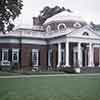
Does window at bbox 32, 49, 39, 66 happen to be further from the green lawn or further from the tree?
the green lawn

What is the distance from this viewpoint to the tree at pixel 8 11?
23.0 metres

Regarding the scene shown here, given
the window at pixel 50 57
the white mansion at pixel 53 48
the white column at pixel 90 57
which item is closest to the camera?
the white mansion at pixel 53 48

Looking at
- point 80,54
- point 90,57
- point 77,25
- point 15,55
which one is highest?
point 77,25

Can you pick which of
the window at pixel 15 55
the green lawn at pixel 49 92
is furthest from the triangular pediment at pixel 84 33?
the green lawn at pixel 49 92

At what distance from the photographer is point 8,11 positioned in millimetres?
23797

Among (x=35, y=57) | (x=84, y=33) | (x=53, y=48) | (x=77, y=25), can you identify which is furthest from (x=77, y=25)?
(x=35, y=57)

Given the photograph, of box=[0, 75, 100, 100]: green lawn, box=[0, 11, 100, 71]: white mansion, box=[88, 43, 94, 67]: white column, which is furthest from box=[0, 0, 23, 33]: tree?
box=[88, 43, 94, 67]: white column

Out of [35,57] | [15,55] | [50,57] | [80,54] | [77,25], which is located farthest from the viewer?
[77,25]

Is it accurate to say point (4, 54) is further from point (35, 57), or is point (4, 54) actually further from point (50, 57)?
point (50, 57)

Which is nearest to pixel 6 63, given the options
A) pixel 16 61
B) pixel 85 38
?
pixel 16 61

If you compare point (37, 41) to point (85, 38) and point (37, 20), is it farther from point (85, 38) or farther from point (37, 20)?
point (37, 20)

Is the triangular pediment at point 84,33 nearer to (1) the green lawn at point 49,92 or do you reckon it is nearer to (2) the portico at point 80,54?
(2) the portico at point 80,54

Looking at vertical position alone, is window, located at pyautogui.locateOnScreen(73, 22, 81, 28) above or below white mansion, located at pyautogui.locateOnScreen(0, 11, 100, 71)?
above

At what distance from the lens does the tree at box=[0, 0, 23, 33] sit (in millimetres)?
23047
